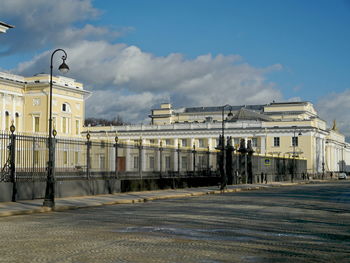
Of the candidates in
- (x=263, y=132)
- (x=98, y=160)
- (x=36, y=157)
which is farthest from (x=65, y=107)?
(x=36, y=157)

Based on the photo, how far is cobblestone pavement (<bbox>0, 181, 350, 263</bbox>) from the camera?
10469mm

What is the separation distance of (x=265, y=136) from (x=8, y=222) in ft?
350

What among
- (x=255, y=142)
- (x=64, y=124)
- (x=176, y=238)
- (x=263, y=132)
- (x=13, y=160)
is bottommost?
(x=176, y=238)

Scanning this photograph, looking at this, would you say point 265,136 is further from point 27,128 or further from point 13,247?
point 13,247

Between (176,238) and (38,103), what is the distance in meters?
92.4

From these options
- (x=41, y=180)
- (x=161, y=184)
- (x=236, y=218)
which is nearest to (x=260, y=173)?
(x=161, y=184)

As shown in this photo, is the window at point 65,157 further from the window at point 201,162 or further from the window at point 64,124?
the window at point 64,124

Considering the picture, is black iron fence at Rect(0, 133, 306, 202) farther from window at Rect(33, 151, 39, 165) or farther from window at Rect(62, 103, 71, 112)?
window at Rect(62, 103, 71, 112)

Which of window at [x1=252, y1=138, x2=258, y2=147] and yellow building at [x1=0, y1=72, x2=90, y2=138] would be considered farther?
window at [x1=252, y1=138, x2=258, y2=147]

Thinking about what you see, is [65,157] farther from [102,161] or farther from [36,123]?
[36,123]

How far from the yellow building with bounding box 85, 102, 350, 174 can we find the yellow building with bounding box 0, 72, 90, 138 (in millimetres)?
14565

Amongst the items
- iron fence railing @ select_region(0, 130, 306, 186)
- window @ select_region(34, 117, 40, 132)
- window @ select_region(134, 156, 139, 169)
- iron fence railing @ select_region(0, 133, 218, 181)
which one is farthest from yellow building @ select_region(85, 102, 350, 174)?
window @ select_region(134, 156, 139, 169)

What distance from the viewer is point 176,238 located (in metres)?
13.0

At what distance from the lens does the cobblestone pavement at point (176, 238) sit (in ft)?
34.3
